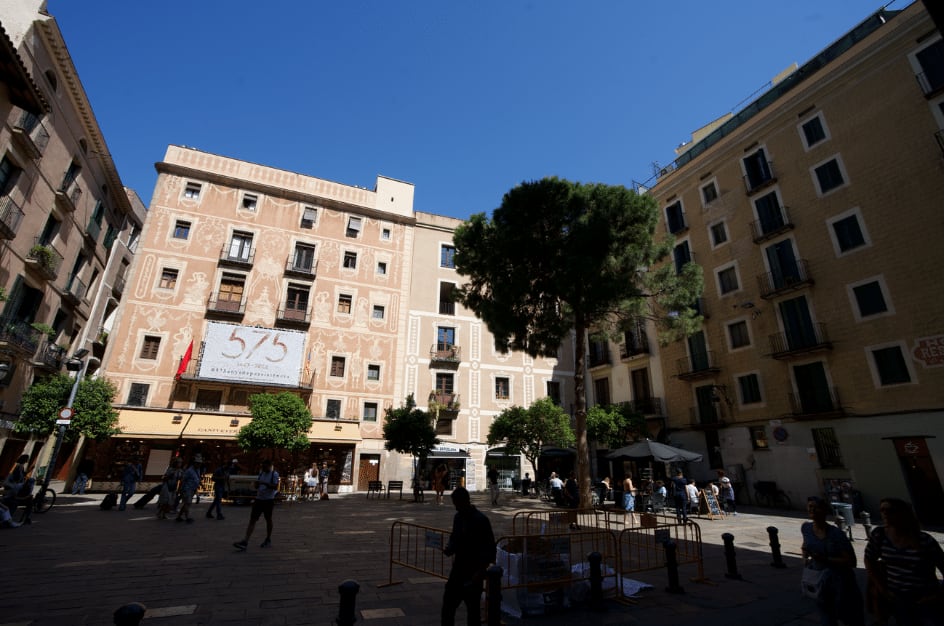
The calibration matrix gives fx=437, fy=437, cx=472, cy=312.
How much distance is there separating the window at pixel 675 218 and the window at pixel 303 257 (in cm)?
2212

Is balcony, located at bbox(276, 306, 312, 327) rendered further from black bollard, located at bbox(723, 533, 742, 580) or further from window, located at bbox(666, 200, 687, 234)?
black bollard, located at bbox(723, 533, 742, 580)

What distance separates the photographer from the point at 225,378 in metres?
23.0

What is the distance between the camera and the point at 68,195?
20.0 metres

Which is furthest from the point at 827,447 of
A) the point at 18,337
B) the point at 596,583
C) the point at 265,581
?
the point at 18,337

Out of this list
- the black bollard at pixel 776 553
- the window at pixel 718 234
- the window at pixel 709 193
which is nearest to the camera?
the black bollard at pixel 776 553

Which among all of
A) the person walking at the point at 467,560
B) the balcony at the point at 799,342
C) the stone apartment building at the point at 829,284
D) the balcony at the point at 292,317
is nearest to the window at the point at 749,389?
the stone apartment building at the point at 829,284

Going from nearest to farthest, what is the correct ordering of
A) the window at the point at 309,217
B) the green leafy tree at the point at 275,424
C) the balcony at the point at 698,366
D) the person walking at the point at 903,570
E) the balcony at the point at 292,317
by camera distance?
the person walking at the point at 903,570, the green leafy tree at the point at 275,424, the balcony at the point at 698,366, the balcony at the point at 292,317, the window at the point at 309,217

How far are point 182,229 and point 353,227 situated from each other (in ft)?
32.5

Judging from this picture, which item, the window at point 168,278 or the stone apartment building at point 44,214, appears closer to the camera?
the stone apartment building at point 44,214

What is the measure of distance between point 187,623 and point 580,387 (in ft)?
42.8

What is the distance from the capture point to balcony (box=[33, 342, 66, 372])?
18.9 metres

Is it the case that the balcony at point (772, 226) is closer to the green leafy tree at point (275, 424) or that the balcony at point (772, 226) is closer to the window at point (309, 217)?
the green leafy tree at point (275, 424)

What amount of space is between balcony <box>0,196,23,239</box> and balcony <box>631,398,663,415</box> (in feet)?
94.8

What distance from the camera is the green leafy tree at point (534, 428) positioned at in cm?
2242
